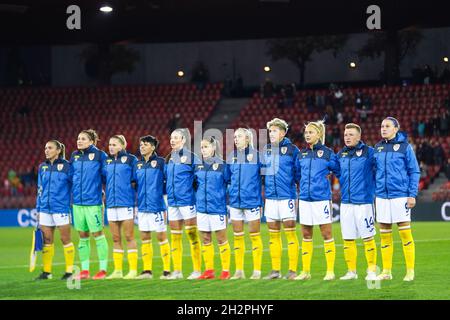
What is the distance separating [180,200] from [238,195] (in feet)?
3.02

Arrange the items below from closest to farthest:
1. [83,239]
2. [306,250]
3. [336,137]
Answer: [306,250]
[83,239]
[336,137]

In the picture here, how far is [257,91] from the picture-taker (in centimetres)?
4597

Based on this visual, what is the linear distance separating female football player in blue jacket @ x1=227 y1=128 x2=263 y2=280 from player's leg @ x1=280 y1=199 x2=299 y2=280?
0.49 meters

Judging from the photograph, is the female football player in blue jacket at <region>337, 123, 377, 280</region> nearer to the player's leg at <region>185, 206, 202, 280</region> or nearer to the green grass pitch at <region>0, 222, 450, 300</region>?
the green grass pitch at <region>0, 222, 450, 300</region>

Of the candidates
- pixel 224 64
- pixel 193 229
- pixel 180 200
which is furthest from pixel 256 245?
pixel 224 64

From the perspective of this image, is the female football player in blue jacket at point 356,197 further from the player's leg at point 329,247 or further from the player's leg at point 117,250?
the player's leg at point 117,250

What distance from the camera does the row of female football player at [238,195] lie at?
13.9 metres

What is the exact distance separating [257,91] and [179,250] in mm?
31236

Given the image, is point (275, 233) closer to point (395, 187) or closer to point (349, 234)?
point (349, 234)

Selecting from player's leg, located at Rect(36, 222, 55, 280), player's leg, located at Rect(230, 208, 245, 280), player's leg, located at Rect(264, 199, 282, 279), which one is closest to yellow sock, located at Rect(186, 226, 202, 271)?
player's leg, located at Rect(230, 208, 245, 280)

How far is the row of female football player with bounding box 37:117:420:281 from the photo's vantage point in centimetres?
1392

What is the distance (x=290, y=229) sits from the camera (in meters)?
14.4

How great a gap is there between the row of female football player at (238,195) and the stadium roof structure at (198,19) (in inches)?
749
